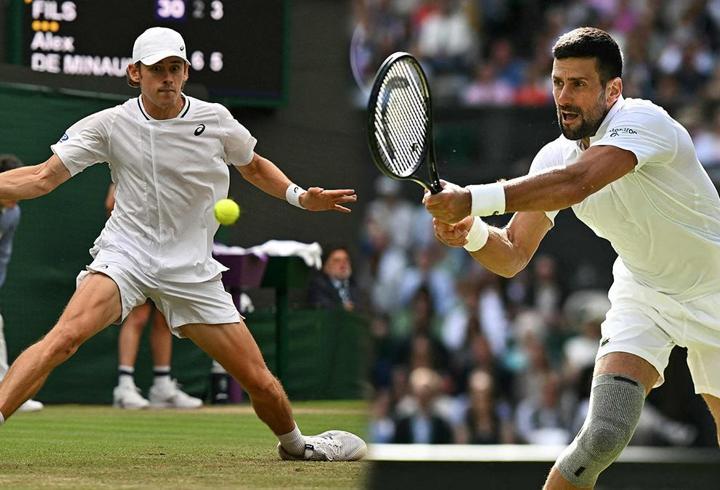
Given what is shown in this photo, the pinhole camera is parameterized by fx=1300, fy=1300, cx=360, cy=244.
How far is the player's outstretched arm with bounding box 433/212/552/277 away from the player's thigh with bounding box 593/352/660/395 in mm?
466

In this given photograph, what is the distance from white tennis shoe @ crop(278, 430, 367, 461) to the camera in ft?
17.6

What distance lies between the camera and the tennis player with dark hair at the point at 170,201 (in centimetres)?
506

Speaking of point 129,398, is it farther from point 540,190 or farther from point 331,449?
point 540,190

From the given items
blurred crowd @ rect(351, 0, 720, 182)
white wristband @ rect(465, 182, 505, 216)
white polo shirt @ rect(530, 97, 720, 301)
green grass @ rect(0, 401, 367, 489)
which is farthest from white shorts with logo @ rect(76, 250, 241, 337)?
blurred crowd @ rect(351, 0, 720, 182)

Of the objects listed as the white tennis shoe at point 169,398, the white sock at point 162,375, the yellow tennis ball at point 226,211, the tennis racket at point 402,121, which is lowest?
the white tennis shoe at point 169,398

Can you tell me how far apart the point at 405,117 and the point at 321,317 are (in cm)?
625

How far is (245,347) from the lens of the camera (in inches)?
200

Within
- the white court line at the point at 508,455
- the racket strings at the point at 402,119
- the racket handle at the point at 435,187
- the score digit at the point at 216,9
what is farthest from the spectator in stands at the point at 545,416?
the racket handle at the point at 435,187

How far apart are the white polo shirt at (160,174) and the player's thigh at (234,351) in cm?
23

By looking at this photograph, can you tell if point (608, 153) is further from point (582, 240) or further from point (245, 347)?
point (582, 240)

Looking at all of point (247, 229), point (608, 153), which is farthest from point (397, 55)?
point (247, 229)

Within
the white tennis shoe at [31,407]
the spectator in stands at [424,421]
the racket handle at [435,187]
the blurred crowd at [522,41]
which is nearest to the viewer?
the racket handle at [435,187]

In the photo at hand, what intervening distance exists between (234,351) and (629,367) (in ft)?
5.49

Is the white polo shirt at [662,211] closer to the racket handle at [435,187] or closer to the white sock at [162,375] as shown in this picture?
the racket handle at [435,187]
